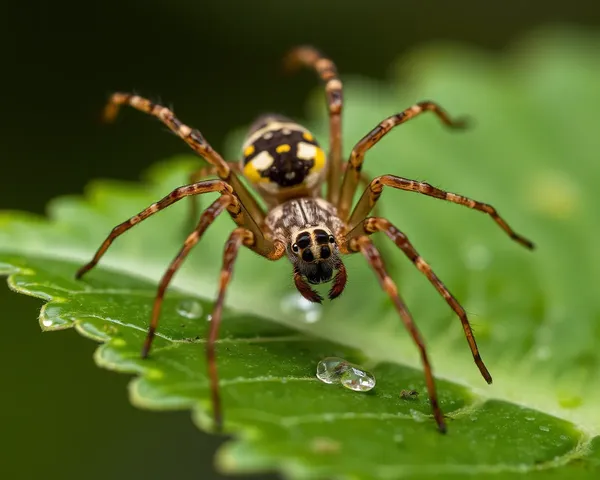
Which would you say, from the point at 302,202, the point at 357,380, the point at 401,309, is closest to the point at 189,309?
the point at 302,202

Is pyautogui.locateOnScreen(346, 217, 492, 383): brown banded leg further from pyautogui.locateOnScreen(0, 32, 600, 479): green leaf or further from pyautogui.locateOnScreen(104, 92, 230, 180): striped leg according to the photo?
pyautogui.locateOnScreen(104, 92, 230, 180): striped leg

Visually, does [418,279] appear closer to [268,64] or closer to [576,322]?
[576,322]

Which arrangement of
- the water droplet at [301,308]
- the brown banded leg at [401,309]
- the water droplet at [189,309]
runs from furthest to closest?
1. the water droplet at [301,308]
2. the water droplet at [189,309]
3. the brown banded leg at [401,309]

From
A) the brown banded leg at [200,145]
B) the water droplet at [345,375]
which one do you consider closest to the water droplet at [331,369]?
the water droplet at [345,375]

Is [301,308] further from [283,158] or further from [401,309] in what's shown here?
[401,309]

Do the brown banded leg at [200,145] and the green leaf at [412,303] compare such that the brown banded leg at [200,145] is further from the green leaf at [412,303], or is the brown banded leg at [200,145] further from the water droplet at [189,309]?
the water droplet at [189,309]
